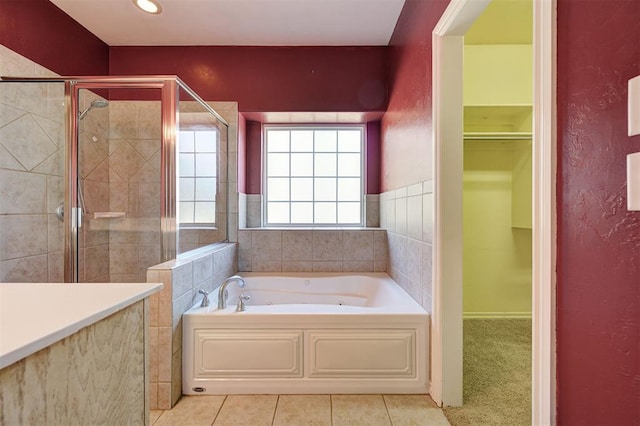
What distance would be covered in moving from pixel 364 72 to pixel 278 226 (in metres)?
1.72

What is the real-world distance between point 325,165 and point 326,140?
0.87 ft

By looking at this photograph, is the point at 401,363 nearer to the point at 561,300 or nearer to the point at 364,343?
the point at 364,343

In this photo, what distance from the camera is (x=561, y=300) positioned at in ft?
2.70

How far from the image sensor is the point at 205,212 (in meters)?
2.52

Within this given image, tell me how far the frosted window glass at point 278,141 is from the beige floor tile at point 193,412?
2299 mm

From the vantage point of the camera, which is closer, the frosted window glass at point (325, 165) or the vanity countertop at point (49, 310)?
the vanity countertop at point (49, 310)

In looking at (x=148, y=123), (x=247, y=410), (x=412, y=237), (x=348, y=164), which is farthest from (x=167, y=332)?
(x=348, y=164)

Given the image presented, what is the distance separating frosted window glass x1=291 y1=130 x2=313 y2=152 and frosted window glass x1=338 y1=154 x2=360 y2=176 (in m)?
0.35

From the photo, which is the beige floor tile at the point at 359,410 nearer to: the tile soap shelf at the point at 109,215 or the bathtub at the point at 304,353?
the bathtub at the point at 304,353

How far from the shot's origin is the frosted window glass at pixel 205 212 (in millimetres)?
2390

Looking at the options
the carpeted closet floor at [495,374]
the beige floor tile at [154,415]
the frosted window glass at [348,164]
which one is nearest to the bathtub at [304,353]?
the beige floor tile at [154,415]

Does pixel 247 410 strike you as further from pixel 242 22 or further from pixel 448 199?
pixel 242 22

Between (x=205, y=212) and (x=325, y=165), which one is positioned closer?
(x=205, y=212)

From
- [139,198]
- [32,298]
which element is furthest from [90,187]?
[32,298]
